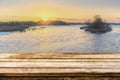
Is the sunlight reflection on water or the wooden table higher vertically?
the sunlight reflection on water

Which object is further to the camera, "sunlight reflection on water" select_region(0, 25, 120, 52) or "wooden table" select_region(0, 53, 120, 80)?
"sunlight reflection on water" select_region(0, 25, 120, 52)

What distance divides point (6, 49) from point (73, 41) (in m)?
0.37

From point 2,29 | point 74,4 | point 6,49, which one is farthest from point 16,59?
point 74,4

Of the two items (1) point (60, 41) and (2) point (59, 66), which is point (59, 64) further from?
(1) point (60, 41)

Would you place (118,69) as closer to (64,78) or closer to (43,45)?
(64,78)

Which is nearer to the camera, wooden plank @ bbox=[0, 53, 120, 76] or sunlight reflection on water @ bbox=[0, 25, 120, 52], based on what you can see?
wooden plank @ bbox=[0, 53, 120, 76]

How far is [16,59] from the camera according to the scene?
1.35m

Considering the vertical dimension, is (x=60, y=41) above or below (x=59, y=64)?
above

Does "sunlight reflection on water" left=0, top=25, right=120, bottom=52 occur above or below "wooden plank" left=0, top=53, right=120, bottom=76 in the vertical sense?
above

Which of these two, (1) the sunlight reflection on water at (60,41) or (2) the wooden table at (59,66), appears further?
(1) the sunlight reflection on water at (60,41)

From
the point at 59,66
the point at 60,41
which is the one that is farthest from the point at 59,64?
the point at 60,41

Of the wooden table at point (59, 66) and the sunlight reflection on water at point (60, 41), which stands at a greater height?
the sunlight reflection on water at point (60, 41)

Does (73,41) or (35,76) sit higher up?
(73,41)

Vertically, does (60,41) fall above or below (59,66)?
above
